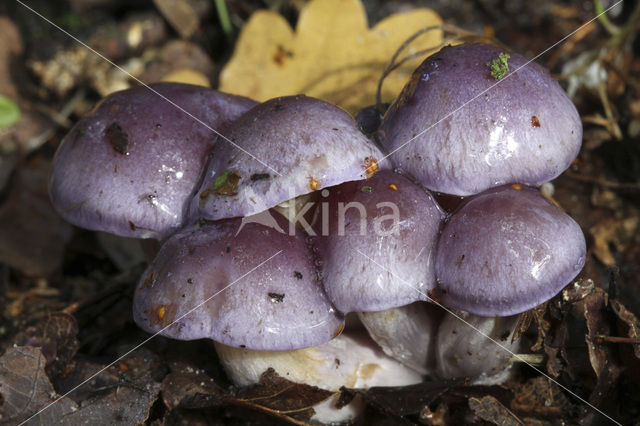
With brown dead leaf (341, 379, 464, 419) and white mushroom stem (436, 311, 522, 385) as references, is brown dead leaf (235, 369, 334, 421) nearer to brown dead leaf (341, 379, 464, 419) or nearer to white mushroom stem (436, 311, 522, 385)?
brown dead leaf (341, 379, 464, 419)

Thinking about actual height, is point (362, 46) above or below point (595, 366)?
above

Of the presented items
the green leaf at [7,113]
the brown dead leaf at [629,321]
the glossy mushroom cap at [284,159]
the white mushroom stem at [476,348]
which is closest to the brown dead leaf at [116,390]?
the glossy mushroom cap at [284,159]

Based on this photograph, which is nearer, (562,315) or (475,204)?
(475,204)

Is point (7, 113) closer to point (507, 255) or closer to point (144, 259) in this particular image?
point (144, 259)

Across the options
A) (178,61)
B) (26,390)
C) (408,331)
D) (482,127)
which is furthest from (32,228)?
(482,127)

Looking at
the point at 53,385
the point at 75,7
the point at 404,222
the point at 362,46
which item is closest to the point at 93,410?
the point at 53,385

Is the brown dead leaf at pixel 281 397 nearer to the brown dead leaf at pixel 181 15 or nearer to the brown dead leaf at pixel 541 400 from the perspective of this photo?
the brown dead leaf at pixel 541 400

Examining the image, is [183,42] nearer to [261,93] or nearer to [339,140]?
[261,93]
